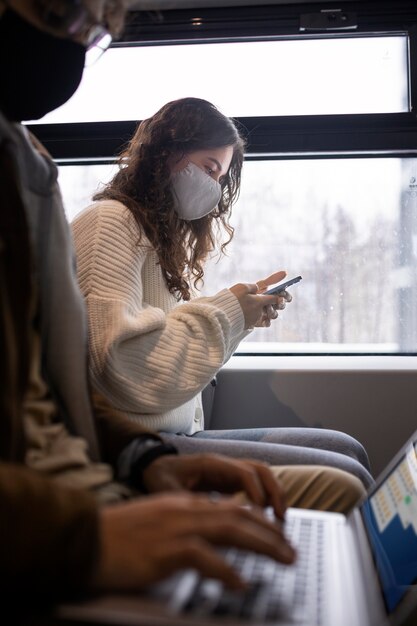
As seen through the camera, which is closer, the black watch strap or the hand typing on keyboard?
the hand typing on keyboard

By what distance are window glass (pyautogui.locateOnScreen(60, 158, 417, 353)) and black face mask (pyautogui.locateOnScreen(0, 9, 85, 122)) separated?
5.13 feet

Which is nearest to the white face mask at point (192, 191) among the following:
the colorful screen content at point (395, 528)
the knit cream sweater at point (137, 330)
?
the knit cream sweater at point (137, 330)

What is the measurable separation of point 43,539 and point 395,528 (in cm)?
57

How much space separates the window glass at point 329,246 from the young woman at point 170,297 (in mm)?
609

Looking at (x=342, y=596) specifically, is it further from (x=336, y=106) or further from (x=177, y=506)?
(x=336, y=106)

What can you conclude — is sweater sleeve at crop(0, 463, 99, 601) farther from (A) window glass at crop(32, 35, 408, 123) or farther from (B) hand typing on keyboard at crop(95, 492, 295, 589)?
(A) window glass at crop(32, 35, 408, 123)

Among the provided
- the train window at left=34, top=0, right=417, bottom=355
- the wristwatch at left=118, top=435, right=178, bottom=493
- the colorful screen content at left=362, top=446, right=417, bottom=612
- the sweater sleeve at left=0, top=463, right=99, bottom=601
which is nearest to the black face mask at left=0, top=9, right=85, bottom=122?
the wristwatch at left=118, top=435, right=178, bottom=493

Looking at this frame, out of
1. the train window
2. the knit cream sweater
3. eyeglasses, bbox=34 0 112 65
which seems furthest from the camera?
the train window

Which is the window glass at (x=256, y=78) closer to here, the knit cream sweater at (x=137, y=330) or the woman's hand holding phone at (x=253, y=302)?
the woman's hand holding phone at (x=253, y=302)

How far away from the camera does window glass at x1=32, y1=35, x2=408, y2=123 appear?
2.46m

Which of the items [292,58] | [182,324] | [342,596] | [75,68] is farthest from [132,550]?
[292,58]

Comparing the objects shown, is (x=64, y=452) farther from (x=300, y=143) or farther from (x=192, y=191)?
(x=300, y=143)

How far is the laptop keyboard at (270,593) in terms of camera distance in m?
0.53

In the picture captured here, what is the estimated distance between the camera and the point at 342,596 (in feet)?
2.16
